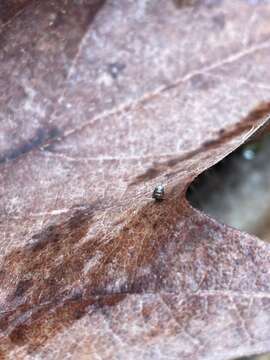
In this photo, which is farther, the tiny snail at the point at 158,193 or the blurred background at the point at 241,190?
the blurred background at the point at 241,190

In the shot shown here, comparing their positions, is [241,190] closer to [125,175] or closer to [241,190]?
[241,190]

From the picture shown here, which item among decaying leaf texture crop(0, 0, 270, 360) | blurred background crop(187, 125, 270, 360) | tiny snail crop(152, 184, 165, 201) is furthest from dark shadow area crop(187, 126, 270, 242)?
tiny snail crop(152, 184, 165, 201)

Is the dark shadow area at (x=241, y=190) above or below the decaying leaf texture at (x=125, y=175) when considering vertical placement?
below

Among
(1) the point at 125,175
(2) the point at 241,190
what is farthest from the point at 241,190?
(1) the point at 125,175

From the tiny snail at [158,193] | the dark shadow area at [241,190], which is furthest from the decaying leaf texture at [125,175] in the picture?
the dark shadow area at [241,190]

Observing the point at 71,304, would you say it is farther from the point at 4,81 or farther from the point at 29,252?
the point at 4,81

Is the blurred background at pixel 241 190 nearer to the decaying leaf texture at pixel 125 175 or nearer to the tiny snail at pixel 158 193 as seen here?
the decaying leaf texture at pixel 125 175

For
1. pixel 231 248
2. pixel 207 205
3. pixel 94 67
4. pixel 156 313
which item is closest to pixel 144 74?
pixel 94 67
